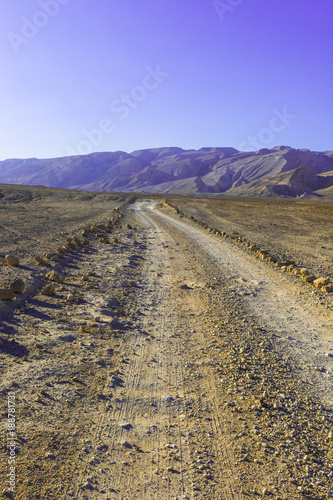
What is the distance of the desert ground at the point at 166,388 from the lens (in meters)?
3.38

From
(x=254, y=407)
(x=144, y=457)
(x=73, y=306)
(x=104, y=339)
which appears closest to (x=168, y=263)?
(x=73, y=306)

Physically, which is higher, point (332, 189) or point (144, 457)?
point (332, 189)

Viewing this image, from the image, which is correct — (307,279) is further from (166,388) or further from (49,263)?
(49,263)

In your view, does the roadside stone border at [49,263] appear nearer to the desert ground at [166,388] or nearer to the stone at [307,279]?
the desert ground at [166,388]

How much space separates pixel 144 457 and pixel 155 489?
1.33 feet

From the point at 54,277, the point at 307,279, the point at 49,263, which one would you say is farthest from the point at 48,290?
the point at 307,279

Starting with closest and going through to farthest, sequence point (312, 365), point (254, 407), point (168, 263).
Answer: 1. point (254, 407)
2. point (312, 365)
3. point (168, 263)

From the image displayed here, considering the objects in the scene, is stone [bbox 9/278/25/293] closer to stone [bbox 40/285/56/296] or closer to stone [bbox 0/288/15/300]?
stone [bbox 0/288/15/300]

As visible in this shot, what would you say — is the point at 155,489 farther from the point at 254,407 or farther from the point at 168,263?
the point at 168,263

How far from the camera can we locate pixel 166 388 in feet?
16.0

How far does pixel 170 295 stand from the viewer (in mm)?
9000

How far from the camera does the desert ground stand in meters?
3.38

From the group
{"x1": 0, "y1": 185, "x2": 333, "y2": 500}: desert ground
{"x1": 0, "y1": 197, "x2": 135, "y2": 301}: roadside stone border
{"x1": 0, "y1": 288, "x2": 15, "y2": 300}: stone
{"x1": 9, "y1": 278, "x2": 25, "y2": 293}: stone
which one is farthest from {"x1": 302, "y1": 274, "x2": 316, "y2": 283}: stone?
{"x1": 0, "y1": 288, "x2": 15, "y2": 300}: stone

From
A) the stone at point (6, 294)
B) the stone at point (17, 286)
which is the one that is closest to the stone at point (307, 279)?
the stone at point (17, 286)
